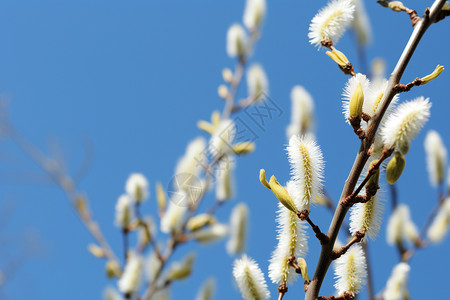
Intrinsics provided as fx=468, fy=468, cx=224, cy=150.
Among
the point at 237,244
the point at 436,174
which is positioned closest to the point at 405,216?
the point at 436,174

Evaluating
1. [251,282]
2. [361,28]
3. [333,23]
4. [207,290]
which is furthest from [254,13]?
[251,282]

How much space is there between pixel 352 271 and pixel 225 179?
1.57 meters

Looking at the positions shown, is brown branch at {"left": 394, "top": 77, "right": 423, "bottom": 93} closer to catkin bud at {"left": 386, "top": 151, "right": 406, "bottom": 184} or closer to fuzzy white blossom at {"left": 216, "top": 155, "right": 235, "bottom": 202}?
catkin bud at {"left": 386, "top": 151, "right": 406, "bottom": 184}

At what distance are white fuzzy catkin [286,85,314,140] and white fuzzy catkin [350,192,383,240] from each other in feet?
4.73

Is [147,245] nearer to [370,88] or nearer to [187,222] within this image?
[187,222]

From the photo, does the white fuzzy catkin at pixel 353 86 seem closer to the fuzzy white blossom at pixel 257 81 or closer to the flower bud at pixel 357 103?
the flower bud at pixel 357 103

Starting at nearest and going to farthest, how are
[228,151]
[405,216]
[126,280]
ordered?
[126,280]
[405,216]
[228,151]

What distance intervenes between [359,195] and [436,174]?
5.49 ft

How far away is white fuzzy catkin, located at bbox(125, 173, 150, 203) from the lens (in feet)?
7.44

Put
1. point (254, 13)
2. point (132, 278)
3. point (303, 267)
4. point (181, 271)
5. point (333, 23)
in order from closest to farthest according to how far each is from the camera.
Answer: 1. point (303, 267)
2. point (333, 23)
3. point (132, 278)
4. point (181, 271)
5. point (254, 13)

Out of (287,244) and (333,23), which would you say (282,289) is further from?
(333,23)

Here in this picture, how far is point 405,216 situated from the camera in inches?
85.2

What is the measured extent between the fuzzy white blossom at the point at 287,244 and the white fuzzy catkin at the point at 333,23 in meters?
0.32

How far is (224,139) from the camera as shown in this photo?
87.0 inches
